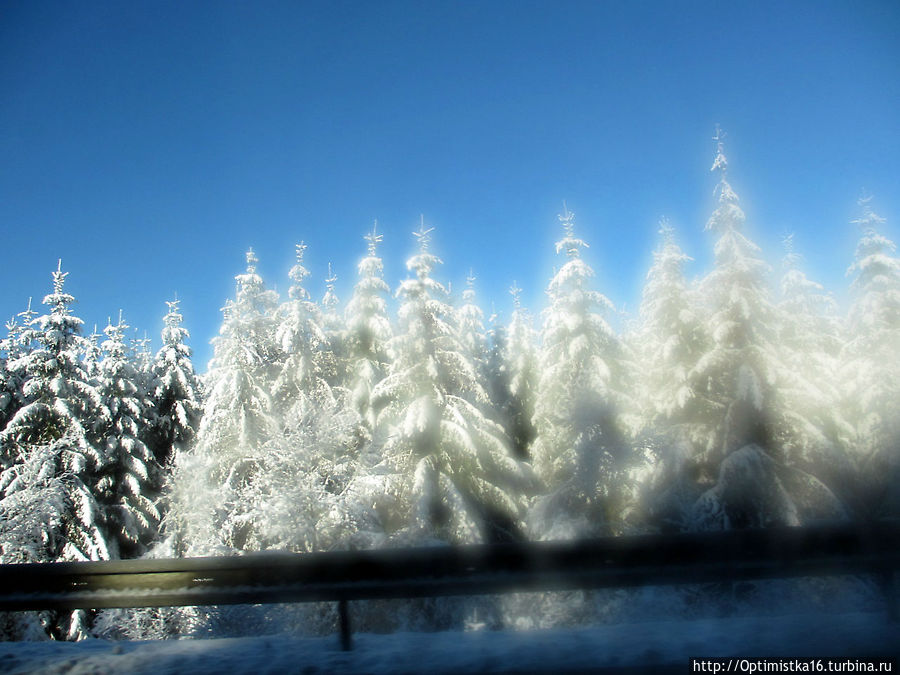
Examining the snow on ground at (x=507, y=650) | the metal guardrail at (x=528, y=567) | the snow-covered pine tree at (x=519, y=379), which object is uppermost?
the snow-covered pine tree at (x=519, y=379)

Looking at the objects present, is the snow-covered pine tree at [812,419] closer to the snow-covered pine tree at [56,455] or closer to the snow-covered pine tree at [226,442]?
the snow-covered pine tree at [226,442]

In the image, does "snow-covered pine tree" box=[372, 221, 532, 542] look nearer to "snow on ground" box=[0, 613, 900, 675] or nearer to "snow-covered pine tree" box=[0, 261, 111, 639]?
"snow-covered pine tree" box=[0, 261, 111, 639]

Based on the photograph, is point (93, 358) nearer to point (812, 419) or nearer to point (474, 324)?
point (474, 324)

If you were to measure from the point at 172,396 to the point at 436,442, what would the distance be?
55.4ft

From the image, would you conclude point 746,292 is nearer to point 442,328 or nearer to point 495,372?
point 442,328

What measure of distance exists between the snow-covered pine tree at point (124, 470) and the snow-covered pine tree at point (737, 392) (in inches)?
845

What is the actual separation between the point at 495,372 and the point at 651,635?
2544cm

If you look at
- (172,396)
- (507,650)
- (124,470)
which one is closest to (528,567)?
(507,650)

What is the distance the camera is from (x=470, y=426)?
18.3 m

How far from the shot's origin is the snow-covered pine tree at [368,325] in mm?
22953

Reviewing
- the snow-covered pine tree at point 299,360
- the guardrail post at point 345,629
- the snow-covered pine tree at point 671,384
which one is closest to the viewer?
the guardrail post at point 345,629

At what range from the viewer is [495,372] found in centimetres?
2950

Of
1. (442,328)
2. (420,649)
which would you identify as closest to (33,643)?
(420,649)

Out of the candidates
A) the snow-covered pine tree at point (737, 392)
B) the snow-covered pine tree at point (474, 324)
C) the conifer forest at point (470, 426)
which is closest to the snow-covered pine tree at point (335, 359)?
the conifer forest at point (470, 426)
